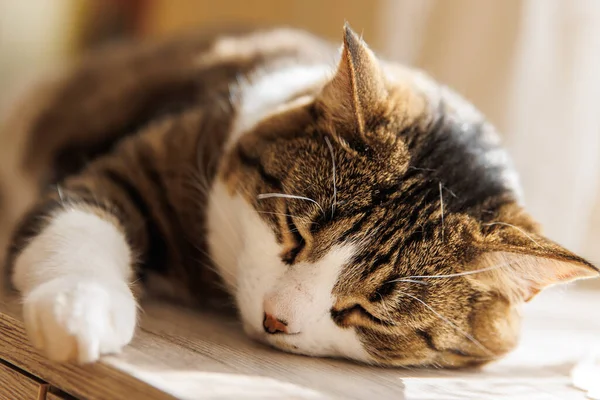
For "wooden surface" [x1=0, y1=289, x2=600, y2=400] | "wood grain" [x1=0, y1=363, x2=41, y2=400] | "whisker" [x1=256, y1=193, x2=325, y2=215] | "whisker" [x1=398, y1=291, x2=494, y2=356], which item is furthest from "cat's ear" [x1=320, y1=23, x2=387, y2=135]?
"wood grain" [x1=0, y1=363, x2=41, y2=400]

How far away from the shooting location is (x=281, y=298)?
1067 mm

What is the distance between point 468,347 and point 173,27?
2.50m

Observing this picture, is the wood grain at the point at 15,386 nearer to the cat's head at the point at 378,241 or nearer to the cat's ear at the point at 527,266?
the cat's head at the point at 378,241

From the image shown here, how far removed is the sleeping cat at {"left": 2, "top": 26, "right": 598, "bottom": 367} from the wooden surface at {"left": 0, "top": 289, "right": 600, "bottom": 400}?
37mm

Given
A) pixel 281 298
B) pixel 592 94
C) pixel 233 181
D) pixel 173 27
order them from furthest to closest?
pixel 173 27, pixel 592 94, pixel 233 181, pixel 281 298

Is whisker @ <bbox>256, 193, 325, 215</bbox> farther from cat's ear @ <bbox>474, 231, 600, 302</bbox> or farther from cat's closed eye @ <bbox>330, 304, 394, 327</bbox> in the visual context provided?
cat's ear @ <bbox>474, 231, 600, 302</bbox>

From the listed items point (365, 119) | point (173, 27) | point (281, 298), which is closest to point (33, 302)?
point (281, 298)

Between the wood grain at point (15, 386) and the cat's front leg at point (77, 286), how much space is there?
0.29 feet

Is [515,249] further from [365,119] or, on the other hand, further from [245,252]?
[245,252]

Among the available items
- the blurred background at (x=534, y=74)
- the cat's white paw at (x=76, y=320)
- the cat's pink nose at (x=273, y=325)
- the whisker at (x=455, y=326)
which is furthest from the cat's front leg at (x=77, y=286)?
the blurred background at (x=534, y=74)

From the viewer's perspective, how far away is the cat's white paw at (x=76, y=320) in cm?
87

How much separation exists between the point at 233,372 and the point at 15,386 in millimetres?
337

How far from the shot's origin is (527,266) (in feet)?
3.71

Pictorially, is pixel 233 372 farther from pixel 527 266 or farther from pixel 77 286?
pixel 527 266
